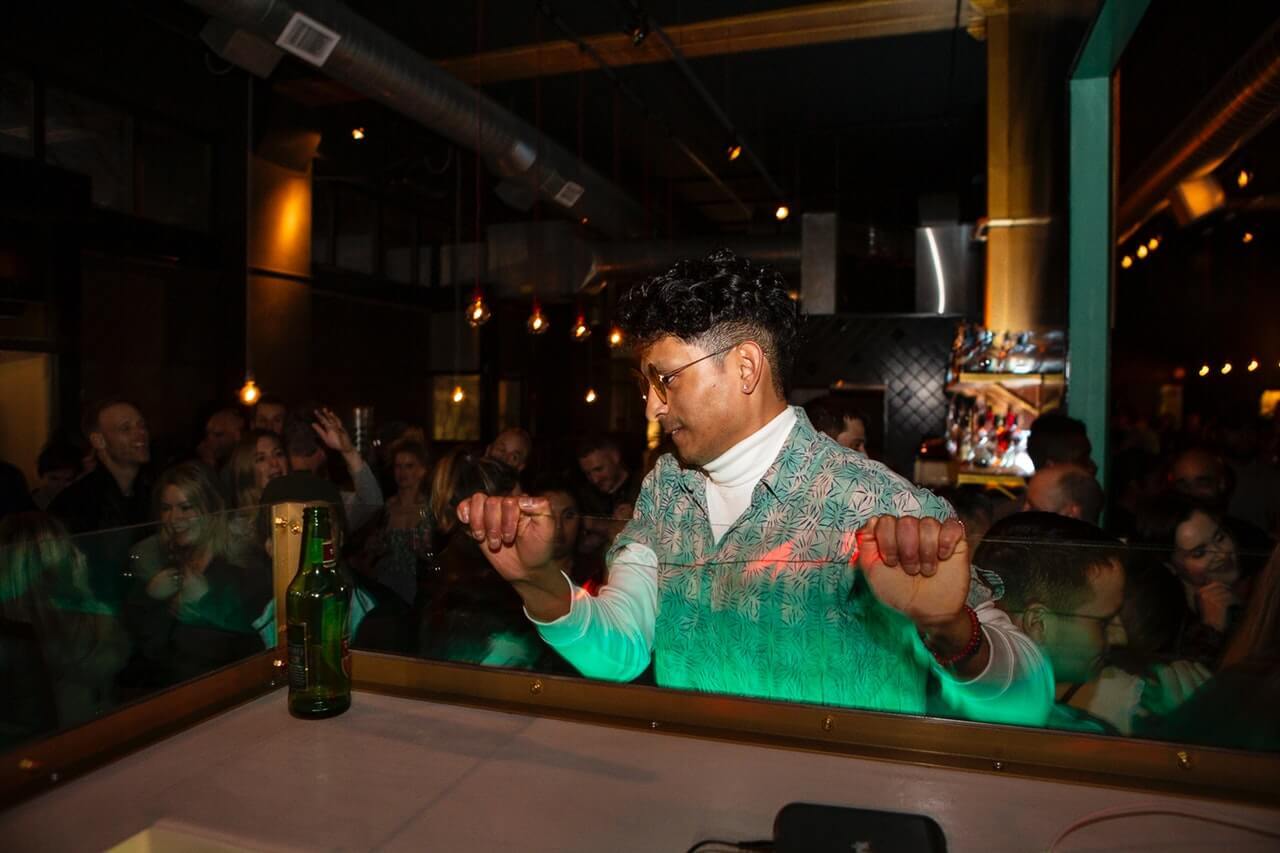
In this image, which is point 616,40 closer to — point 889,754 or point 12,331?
point 12,331

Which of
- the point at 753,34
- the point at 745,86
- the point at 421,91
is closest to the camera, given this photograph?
the point at 421,91

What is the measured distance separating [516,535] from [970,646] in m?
0.57

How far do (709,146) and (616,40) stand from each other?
3249 millimetres

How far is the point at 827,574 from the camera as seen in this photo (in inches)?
40.6

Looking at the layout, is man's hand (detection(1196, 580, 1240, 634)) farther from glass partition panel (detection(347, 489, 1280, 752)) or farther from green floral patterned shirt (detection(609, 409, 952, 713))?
green floral patterned shirt (detection(609, 409, 952, 713))

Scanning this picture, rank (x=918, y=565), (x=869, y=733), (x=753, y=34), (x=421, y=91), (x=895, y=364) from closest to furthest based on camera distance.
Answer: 1. (x=918, y=565)
2. (x=869, y=733)
3. (x=421, y=91)
4. (x=753, y=34)
5. (x=895, y=364)

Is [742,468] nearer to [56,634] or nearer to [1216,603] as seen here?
[1216,603]

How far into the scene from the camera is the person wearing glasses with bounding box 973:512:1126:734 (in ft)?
3.20

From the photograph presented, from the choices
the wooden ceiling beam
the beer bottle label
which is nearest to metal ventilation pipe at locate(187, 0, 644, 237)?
the wooden ceiling beam

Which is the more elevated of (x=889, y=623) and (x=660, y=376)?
(x=660, y=376)

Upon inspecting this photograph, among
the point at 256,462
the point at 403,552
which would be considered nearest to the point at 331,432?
the point at 256,462

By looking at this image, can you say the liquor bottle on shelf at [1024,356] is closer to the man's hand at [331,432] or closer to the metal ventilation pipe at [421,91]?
the man's hand at [331,432]

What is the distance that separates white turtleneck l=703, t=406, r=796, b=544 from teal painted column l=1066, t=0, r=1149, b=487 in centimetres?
298

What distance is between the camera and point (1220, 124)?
4.15 meters
